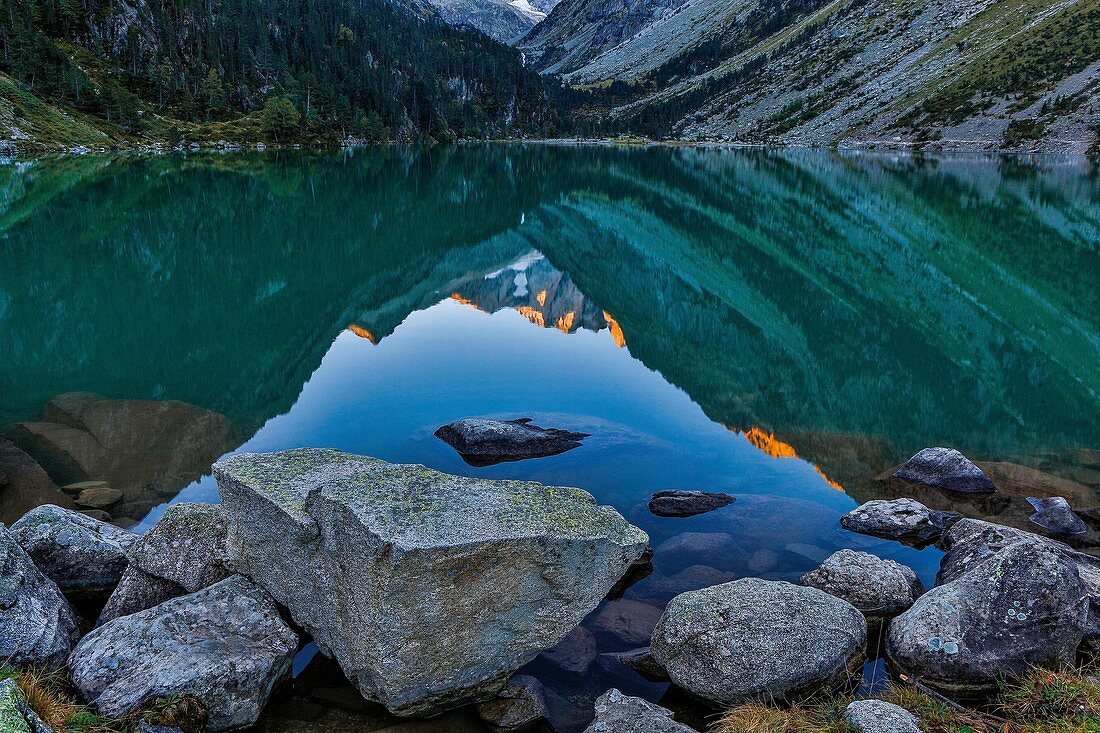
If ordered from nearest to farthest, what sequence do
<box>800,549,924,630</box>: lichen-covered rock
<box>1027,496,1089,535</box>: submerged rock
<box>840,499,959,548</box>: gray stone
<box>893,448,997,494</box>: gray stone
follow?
<box>800,549,924,630</box>: lichen-covered rock → <box>840,499,959,548</box>: gray stone → <box>1027,496,1089,535</box>: submerged rock → <box>893,448,997,494</box>: gray stone

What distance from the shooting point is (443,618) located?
7.59m

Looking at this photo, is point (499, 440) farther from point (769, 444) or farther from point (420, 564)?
point (420, 564)

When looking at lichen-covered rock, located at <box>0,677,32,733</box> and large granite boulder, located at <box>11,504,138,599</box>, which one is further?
large granite boulder, located at <box>11,504,138,599</box>

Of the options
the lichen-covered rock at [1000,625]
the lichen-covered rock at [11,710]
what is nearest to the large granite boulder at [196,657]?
the lichen-covered rock at [11,710]

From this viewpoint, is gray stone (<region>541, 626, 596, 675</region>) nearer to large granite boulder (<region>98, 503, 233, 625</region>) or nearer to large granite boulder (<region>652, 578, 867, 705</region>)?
large granite boulder (<region>652, 578, 867, 705</region>)

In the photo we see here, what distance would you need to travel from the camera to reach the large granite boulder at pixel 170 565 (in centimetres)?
909

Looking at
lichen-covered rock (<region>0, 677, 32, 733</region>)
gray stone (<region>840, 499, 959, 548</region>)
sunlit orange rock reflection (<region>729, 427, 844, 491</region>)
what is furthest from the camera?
sunlit orange rock reflection (<region>729, 427, 844, 491</region>)

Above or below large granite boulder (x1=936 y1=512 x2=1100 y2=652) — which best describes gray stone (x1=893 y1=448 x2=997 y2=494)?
below

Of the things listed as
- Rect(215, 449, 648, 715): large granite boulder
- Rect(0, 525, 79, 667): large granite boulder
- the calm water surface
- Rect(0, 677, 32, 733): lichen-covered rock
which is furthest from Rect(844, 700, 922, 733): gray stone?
Rect(0, 525, 79, 667): large granite boulder

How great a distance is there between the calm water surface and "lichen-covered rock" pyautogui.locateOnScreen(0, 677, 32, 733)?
533 cm

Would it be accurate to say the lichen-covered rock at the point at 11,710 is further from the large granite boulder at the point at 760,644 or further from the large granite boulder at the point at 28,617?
the large granite boulder at the point at 760,644

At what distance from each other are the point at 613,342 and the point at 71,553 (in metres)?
19.9

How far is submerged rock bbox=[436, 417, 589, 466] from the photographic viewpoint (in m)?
15.8

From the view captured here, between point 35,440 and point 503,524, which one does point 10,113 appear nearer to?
point 35,440
